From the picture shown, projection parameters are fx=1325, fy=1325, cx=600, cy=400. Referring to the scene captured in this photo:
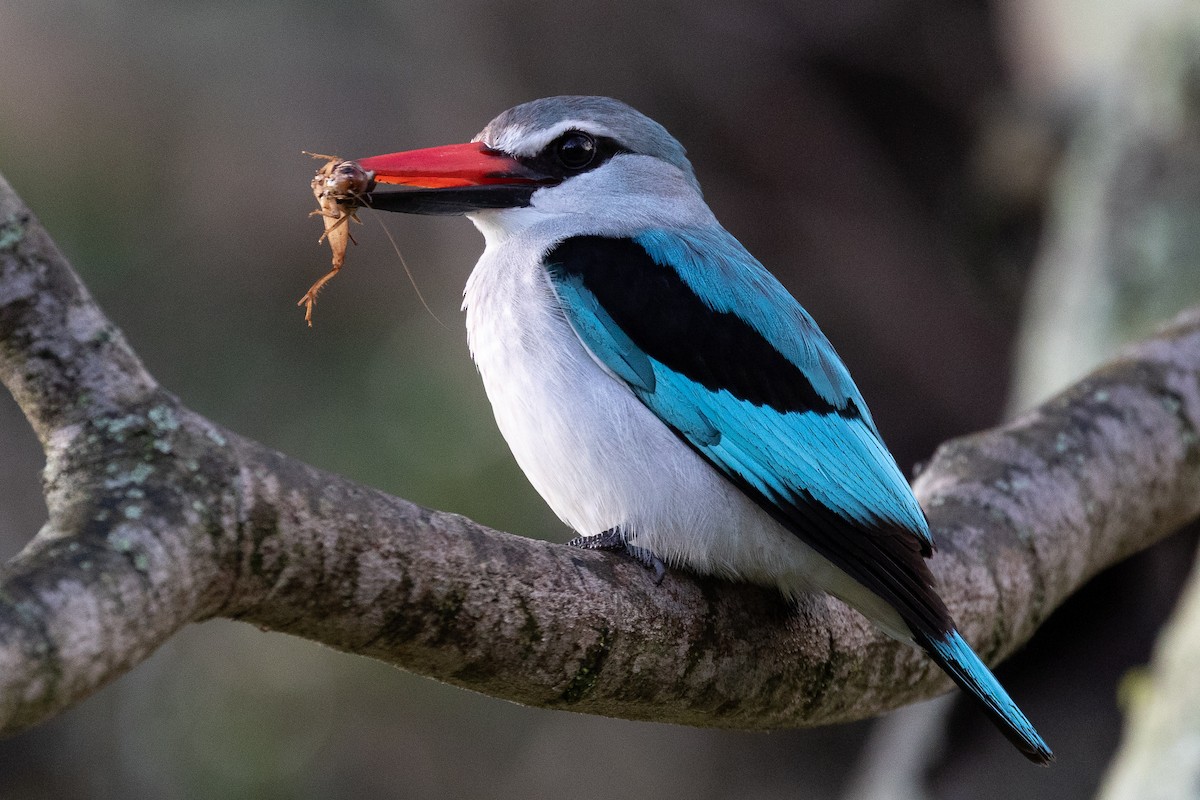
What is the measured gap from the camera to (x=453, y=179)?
286cm

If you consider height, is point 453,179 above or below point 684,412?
above

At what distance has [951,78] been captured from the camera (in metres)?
6.36

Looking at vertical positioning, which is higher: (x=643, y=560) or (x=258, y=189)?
(x=258, y=189)

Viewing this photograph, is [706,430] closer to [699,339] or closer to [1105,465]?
[699,339]

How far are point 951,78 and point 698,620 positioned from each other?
475cm

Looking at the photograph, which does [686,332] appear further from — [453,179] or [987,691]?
[987,691]

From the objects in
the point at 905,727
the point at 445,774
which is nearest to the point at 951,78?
the point at 905,727

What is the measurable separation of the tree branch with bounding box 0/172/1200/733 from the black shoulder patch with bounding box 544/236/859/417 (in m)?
0.39

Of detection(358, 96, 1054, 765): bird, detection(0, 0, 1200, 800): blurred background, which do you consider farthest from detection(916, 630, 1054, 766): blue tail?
detection(0, 0, 1200, 800): blurred background

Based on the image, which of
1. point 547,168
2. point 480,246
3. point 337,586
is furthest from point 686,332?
point 480,246

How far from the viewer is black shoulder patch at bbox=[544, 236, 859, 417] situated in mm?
2551

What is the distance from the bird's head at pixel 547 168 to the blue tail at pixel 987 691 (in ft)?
3.98

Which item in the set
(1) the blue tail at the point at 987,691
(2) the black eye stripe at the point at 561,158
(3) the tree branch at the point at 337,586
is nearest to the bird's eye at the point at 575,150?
(2) the black eye stripe at the point at 561,158

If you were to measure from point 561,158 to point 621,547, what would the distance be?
3.30ft
